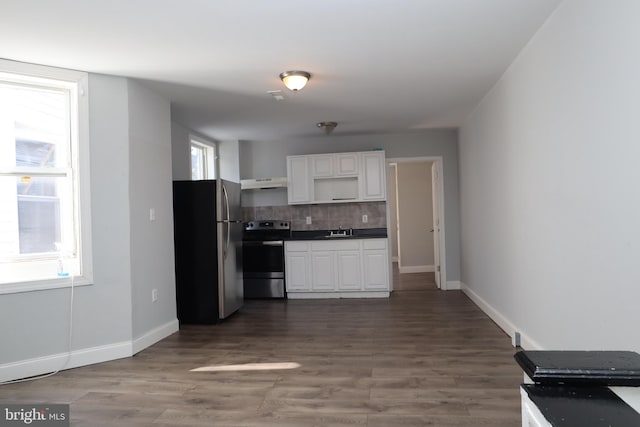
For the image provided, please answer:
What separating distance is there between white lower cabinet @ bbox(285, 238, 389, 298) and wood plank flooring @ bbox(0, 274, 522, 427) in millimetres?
1460

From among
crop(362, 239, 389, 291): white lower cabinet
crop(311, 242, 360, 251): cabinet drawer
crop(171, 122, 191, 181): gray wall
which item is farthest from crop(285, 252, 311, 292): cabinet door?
crop(171, 122, 191, 181): gray wall

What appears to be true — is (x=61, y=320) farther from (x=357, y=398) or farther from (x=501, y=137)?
(x=501, y=137)

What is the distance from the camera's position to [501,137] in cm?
421

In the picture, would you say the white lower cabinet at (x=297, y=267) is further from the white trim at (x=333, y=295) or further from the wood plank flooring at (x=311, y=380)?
the wood plank flooring at (x=311, y=380)

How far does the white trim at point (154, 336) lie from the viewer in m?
3.93

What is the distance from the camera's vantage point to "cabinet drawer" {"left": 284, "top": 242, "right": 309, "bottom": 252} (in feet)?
21.2

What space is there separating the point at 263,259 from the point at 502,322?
3.52 m

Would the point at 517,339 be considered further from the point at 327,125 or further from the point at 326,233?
the point at 326,233

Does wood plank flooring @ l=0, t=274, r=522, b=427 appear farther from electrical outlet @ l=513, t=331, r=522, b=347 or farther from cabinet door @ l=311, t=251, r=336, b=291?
cabinet door @ l=311, t=251, r=336, b=291

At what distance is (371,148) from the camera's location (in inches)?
275

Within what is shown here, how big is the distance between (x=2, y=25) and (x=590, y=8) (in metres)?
3.58

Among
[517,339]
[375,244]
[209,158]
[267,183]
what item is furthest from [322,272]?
[517,339]

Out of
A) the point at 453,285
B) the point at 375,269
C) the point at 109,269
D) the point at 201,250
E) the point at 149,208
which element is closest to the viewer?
the point at 109,269

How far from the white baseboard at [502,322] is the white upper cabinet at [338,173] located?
1.97 m
